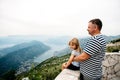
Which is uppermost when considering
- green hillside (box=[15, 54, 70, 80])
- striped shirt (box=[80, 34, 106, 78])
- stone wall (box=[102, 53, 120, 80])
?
striped shirt (box=[80, 34, 106, 78])

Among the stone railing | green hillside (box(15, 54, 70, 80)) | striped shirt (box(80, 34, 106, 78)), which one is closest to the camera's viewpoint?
striped shirt (box(80, 34, 106, 78))

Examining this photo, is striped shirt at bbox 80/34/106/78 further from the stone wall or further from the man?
the stone wall

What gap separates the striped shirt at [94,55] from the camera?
129 inches

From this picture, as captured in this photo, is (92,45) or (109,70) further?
(109,70)

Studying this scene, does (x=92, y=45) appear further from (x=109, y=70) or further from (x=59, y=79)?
(x=109, y=70)

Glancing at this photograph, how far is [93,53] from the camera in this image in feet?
10.7

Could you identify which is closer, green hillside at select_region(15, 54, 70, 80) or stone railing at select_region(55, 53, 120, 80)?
stone railing at select_region(55, 53, 120, 80)

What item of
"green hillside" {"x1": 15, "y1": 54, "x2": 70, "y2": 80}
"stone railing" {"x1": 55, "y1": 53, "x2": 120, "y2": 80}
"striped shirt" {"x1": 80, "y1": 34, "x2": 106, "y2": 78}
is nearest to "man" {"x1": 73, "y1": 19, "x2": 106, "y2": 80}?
"striped shirt" {"x1": 80, "y1": 34, "x2": 106, "y2": 78}

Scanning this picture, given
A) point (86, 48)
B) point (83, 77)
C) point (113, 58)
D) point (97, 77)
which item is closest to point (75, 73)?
point (83, 77)

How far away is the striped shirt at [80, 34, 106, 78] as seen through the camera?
327 cm

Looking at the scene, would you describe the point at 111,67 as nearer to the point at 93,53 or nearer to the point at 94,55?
the point at 94,55

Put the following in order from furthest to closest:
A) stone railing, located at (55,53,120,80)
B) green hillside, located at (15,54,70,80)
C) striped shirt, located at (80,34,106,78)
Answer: green hillside, located at (15,54,70,80) → stone railing, located at (55,53,120,80) → striped shirt, located at (80,34,106,78)

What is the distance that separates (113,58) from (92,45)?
410 centimetres

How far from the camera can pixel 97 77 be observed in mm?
3549
